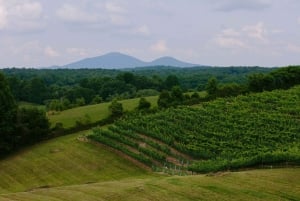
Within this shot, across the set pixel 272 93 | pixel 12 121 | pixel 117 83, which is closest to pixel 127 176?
pixel 12 121

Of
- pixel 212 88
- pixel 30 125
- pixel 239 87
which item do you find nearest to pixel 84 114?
pixel 212 88

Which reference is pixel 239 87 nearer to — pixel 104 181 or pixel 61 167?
pixel 61 167

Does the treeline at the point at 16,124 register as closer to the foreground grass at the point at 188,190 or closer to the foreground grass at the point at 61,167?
the foreground grass at the point at 61,167

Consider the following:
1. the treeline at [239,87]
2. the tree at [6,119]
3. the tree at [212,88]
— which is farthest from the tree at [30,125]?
the tree at [212,88]

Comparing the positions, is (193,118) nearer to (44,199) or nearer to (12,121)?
(12,121)

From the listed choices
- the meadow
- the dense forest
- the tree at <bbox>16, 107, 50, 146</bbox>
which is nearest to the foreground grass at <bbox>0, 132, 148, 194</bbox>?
the meadow

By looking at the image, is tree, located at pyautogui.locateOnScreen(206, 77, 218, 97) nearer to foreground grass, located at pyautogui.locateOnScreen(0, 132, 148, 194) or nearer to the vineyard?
the vineyard
